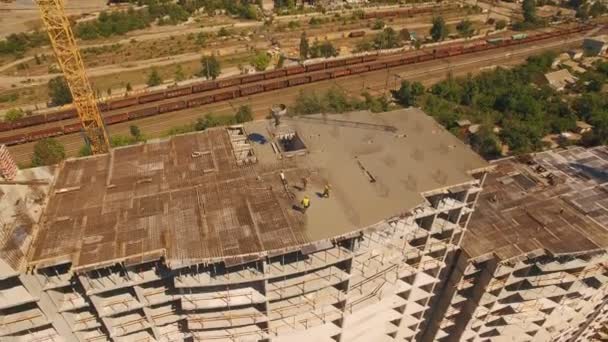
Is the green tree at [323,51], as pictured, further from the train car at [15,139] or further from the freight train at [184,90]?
the train car at [15,139]

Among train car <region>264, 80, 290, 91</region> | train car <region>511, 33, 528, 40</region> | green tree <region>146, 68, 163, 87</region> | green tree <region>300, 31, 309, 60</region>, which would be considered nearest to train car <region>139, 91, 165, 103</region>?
green tree <region>146, 68, 163, 87</region>

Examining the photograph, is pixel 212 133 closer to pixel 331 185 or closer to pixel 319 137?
pixel 319 137

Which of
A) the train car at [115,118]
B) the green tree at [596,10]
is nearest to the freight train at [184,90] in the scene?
the train car at [115,118]

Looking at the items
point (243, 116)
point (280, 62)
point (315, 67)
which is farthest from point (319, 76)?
point (243, 116)

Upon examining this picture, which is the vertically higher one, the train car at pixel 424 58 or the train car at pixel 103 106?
the train car at pixel 424 58

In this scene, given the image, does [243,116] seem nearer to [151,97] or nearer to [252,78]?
[252,78]

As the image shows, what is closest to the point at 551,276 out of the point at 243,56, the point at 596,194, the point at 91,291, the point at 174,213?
the point at 596,194
